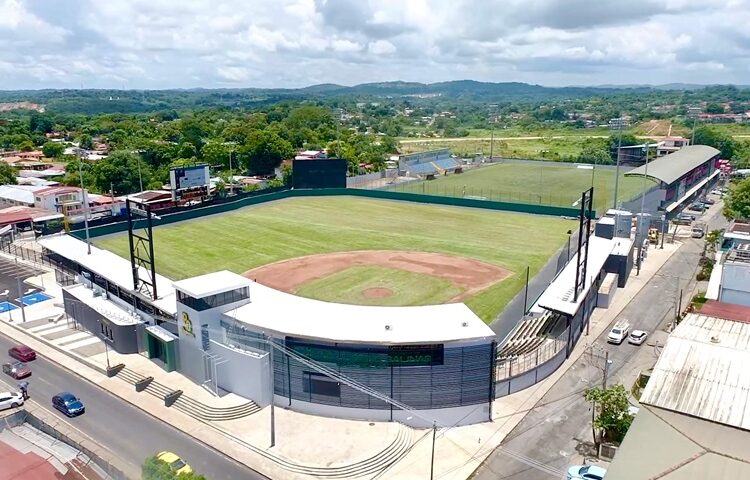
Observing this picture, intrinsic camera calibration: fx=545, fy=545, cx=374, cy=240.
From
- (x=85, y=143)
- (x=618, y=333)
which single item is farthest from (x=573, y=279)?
(x=85, y=143)

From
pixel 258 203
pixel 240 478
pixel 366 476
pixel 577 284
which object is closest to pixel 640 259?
pixel 577 284

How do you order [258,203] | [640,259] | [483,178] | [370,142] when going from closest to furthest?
[640,259]
[258,203]
[483,178]
[370,142]

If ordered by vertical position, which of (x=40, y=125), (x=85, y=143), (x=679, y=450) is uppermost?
(x=40, y=125)

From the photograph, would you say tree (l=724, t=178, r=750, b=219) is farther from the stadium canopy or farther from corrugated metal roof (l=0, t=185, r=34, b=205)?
corrugated metal roof (l=0, t=185, r=34, b=205)

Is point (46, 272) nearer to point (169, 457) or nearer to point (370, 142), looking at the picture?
point (169, 457)

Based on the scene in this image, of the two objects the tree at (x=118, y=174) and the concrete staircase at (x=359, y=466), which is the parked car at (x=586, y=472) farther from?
the tree at (x=118, y=174)

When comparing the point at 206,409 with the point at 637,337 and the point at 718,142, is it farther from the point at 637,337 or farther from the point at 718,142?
the point at 718,142
